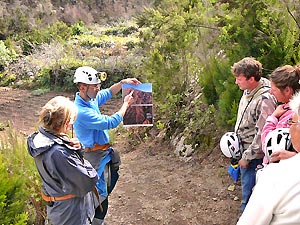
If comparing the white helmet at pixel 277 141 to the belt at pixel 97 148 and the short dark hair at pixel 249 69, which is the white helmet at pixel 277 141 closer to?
the short dark hair at pixel 249 69

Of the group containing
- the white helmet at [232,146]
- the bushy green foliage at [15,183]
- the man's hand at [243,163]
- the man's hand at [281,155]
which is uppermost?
the man's hand at [281,155]

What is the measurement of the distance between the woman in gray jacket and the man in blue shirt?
641 mm

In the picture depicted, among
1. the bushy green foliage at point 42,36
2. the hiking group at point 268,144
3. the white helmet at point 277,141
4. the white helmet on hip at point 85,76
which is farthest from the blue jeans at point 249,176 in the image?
the bushy green foliage at point 42,36

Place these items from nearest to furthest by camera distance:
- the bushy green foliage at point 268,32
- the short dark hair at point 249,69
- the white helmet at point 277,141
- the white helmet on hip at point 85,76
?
1. the white helmet at point 277,141
2. the short dark hair at point 249,69
3. the white helmet on hip at point 85,76
4. the bushy green foliage at point 268,32

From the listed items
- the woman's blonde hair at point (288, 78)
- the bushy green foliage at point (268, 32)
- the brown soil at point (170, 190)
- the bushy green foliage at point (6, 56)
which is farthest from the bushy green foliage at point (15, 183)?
the bushy green foliage at point (6, 56)

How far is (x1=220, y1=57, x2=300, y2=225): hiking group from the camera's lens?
153 cm

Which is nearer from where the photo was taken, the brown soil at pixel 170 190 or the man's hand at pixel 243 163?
the man's hand at pixel 243 163

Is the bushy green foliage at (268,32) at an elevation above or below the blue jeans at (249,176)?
above

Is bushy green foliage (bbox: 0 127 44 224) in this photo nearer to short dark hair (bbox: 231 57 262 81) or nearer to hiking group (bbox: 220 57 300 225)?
hiking group (bbox: 220 57 300 225)

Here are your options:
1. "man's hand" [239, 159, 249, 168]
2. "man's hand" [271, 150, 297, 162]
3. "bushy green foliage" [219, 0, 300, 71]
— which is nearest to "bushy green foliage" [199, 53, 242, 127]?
"bushy green foliage" [219, 0, 300, 71]

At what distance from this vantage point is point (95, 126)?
3.37 m

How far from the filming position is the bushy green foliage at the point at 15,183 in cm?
331

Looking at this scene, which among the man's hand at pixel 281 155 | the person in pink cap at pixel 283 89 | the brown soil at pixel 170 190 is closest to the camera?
the man's hand at pixel 281 155

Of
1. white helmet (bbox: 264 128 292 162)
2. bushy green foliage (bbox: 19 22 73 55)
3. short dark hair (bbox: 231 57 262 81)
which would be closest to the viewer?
white helmet (bbox: 264 128 292 162)
